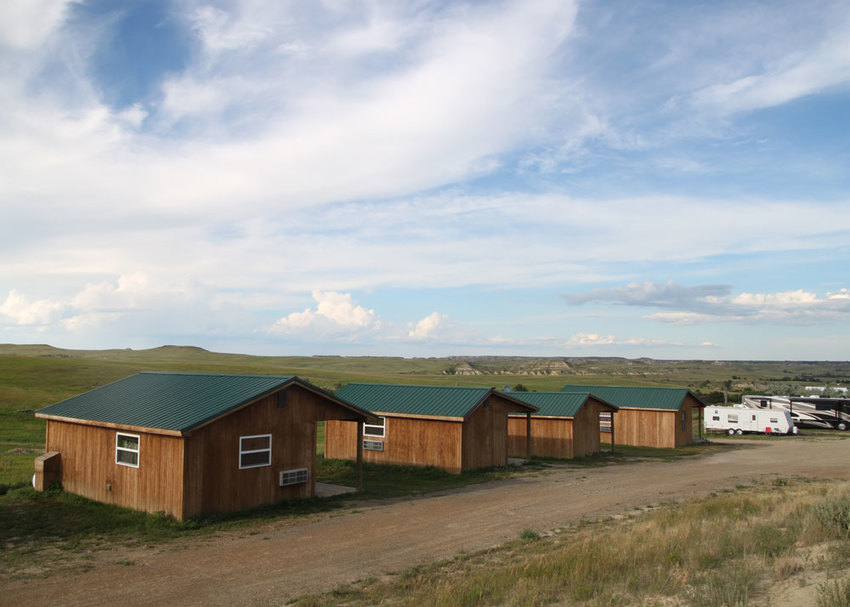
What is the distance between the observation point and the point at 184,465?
16.0 metres

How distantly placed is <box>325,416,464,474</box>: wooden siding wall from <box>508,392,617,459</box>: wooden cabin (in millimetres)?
7257

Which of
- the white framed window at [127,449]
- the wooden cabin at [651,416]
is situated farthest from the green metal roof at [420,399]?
the wooden cabin at [651,416]

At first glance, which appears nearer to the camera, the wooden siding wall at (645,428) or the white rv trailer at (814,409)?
the wooden siding wall at (645,428)

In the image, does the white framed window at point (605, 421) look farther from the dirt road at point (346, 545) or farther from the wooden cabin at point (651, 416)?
the dirt road at point (346, 545)

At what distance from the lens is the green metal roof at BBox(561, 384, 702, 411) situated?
134ft

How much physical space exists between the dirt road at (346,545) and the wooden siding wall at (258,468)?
1.89m

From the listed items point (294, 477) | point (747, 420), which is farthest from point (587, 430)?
point (747, 420)

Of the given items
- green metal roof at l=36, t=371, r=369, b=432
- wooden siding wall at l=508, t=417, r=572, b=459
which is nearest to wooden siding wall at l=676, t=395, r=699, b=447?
wooden siding wall at l=508, t=417, r=572, b=459

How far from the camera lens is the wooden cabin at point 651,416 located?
1581 inches

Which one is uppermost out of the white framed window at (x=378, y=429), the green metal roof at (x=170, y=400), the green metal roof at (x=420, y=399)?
the green metal roof at (x=170, y=400)

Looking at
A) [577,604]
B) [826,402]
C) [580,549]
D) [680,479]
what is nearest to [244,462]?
[580,549]

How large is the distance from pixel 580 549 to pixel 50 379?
259 ft

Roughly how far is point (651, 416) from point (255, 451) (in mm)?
30259

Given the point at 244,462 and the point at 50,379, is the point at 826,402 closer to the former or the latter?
the point at 244,462
